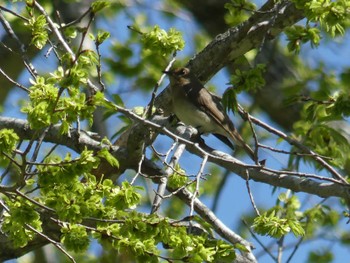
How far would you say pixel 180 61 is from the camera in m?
11.1

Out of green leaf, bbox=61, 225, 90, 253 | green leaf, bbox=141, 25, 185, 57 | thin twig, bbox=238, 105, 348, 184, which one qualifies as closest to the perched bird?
thin twig, bbox=238, 105, 348, 184

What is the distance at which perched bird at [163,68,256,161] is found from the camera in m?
7.26

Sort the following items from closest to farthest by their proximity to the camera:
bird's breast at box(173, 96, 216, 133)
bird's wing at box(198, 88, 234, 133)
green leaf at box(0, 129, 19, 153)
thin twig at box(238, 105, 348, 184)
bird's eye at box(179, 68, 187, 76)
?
green leaf at box(0, 129, 19, 153)
thin twig at box(238, 105, 348, 184)
bird's eye at box(179, 68, 187, 76)
bird's breast at box(173, 96, 216, 133)
bird's wing at box(198, 88, 234, 133)

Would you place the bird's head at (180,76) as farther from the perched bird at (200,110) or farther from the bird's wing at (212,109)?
the bird's wing at (212,109)

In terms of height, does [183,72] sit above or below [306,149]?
above

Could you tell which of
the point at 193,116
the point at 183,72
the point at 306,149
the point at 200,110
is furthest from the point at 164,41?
the point at 200,110

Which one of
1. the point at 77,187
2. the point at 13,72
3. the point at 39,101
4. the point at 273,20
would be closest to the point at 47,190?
the point at 77,187

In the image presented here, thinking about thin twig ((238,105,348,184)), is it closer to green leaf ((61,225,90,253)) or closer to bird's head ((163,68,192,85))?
bird's head ((163,68,192,85))

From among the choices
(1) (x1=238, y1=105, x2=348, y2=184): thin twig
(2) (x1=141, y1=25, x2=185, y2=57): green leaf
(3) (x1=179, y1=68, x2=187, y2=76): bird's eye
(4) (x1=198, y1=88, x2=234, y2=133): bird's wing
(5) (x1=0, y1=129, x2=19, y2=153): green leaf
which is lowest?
(5) (x1=0, y1=129, x2=19, y2=153): green leaf

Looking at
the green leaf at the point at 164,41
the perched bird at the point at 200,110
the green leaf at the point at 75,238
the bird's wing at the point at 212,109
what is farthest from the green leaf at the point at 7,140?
the bird's wing at the point at 212,109

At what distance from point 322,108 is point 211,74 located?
2.78ft

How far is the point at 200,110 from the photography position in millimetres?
7777

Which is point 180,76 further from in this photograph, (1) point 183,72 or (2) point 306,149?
(2) point 306,149

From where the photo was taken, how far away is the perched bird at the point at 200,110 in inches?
286
